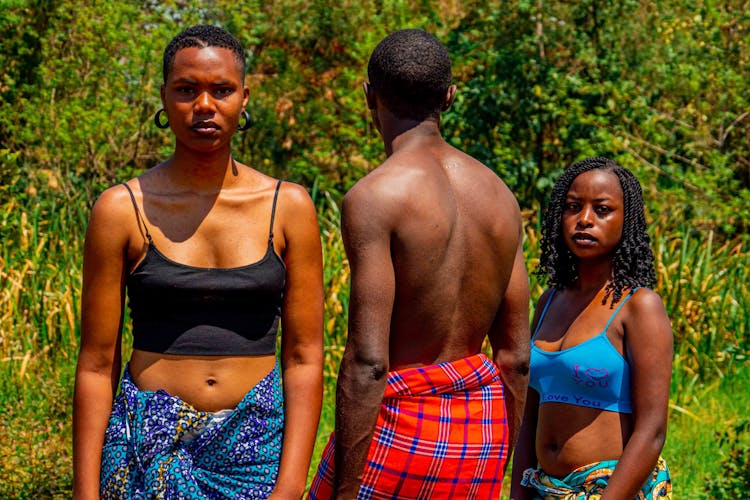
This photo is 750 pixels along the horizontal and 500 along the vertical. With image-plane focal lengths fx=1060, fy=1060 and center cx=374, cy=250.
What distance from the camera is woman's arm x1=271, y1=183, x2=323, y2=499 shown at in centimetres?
273

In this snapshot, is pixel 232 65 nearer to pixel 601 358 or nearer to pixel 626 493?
pixel 601 358

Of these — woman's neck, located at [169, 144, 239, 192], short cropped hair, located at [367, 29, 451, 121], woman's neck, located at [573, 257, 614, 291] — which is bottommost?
woman's neck, located at [573, 257, 614, 291]

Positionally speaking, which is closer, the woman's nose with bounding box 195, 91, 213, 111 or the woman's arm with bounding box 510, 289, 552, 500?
the woman's nose with bounding box 195, 91, 213, 111

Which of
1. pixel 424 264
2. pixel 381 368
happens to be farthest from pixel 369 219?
pixel 381 368

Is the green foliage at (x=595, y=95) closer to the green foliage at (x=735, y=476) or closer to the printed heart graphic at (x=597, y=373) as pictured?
the green foliage at (x=735, y=476)

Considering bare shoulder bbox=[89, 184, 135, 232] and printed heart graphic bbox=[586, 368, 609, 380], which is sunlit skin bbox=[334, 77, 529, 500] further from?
bare shoulder bbox=[89, 184, 135, 232]

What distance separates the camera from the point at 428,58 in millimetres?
2715

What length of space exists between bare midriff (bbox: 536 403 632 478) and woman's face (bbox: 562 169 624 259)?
0.49 m

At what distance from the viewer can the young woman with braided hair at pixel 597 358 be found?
2.97 m

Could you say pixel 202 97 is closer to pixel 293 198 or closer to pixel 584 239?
pixel 293 198

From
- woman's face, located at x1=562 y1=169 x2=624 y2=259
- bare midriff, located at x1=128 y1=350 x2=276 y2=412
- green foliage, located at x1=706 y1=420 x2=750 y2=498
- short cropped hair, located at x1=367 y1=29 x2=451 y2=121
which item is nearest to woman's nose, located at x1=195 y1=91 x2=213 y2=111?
short cropped hair, located at x1=367 y1=29 x2=451 y2=121

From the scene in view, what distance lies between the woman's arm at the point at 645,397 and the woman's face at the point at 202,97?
129 cm

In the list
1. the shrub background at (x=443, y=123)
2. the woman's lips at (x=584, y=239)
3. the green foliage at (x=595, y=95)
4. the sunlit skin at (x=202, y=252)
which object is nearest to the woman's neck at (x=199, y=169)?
the sunlit skin at (x=202, y=252)

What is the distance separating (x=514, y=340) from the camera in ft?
9.46
